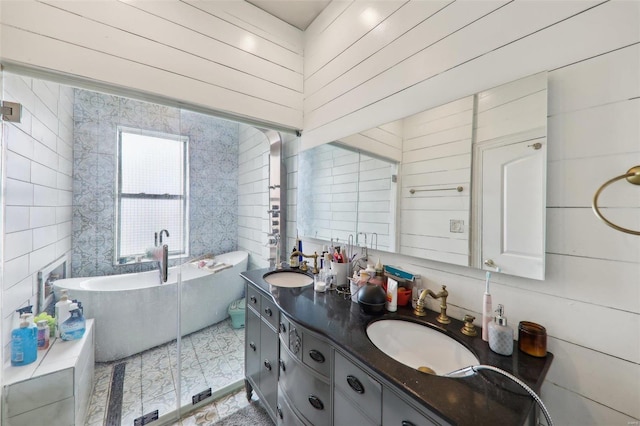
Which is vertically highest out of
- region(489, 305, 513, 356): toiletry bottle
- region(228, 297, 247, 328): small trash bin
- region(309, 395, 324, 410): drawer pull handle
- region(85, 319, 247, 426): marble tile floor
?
region(489, 305, 513, 356): toiletry bottle

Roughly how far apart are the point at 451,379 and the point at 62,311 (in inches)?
84.5

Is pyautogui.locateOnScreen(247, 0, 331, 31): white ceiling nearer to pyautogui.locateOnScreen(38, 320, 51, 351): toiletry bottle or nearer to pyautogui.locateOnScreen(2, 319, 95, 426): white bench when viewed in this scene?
pyautogui.locateOnScreen(38, 320, 51, 351): toiletry bottle

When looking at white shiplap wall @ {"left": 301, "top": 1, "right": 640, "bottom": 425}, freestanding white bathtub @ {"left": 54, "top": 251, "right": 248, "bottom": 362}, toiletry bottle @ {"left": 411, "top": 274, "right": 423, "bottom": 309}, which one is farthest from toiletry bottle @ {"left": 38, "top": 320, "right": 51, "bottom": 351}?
white shiplap wall @ {"left": 301, "top": 1, "right": 640, "bottom": 425}

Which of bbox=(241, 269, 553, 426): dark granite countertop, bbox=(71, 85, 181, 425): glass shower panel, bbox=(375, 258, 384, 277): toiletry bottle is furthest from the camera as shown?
bbox=(71, 85, 181, 425): glass shower panel

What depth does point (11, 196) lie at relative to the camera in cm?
118

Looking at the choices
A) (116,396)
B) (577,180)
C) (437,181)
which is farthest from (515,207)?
(116,396)

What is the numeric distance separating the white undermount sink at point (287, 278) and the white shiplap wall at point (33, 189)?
1.29 metres

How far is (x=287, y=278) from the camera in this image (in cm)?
178

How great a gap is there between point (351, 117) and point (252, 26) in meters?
1.06

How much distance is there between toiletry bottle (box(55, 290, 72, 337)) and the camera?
141cm

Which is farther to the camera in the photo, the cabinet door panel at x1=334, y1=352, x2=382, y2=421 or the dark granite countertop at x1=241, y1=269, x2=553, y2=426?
the cabinet door panel at x1=334, y1=352, x2=382, y2=421

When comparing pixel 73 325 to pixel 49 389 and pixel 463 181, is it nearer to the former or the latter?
pixel 49 389

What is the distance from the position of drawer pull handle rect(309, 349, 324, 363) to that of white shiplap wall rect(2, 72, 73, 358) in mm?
1517

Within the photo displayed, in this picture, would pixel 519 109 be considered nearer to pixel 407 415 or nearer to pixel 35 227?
pixel 407 415
